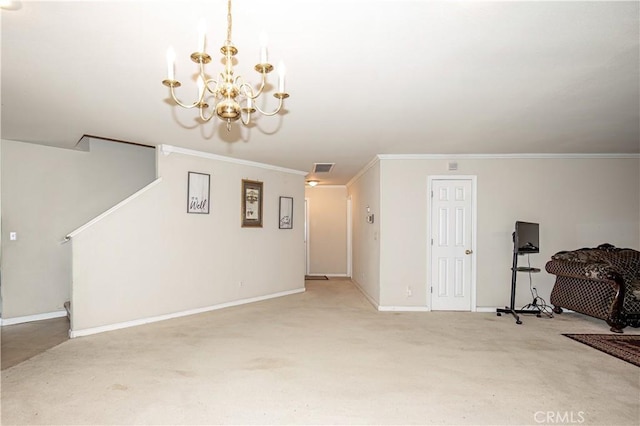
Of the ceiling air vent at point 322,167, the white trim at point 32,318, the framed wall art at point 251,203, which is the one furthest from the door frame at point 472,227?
the white trim at point 32,318

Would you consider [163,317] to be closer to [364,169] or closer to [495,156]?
[364,169]

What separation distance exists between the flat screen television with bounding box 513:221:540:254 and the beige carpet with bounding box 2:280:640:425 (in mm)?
1039

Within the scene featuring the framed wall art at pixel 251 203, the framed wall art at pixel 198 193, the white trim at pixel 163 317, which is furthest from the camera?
the framed wall art at pixel 251 203

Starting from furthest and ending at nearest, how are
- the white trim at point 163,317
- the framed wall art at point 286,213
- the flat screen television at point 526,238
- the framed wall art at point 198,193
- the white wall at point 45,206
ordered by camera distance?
the framed wall art at point 286,213 → the framed wall art at point 198,193 → the flat screen television at point 526,238 → the white wall at point 45,206 → the white trim at point 163,317

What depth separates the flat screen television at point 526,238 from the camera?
525cm

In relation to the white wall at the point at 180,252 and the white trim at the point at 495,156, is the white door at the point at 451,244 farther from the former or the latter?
the white wall at the point at 180,252

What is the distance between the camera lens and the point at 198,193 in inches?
225

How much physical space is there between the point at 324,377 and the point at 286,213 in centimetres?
434

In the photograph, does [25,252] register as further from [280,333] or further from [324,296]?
[324,296]

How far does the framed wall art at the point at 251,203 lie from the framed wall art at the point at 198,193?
29.1 inches

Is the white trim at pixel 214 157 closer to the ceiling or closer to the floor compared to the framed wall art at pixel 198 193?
closer to the ceiling

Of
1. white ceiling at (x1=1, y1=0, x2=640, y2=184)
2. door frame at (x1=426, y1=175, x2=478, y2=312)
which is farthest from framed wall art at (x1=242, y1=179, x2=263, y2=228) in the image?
door frame at (x1=426, y1=175, x2=478, y2=312)

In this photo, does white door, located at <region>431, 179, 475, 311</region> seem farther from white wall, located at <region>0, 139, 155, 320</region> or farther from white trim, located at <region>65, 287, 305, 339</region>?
white wall, located at <region>0, 139, 155, 320</region>

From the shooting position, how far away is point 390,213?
5.86 m
